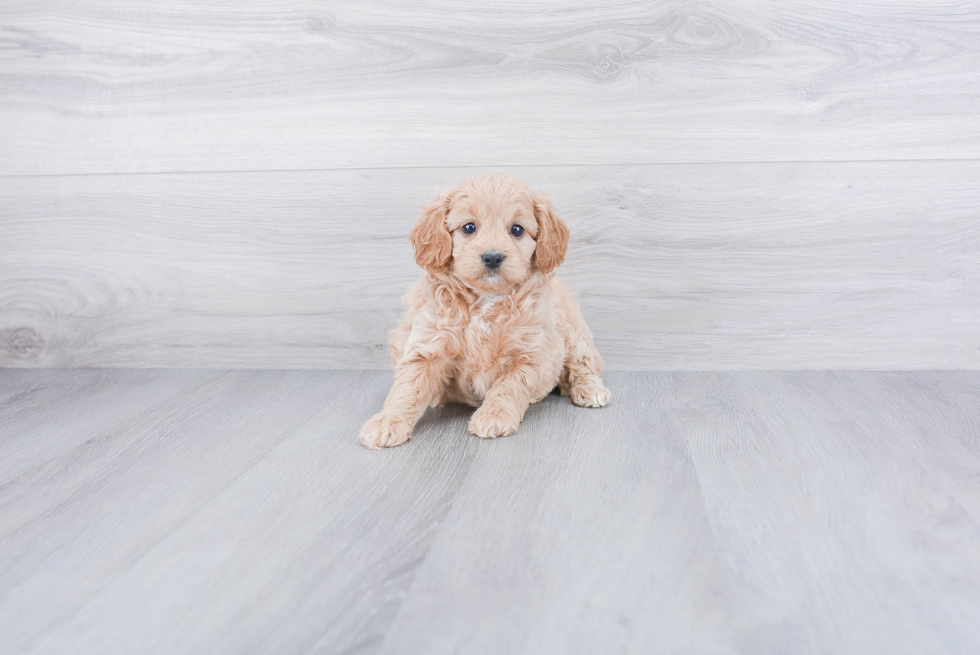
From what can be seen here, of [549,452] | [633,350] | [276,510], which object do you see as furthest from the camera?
[633,350]

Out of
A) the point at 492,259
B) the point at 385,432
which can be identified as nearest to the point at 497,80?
the point at 492,259

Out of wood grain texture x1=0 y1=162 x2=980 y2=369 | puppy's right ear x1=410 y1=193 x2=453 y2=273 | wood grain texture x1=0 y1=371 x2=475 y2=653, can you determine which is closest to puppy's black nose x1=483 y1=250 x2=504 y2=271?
puppy's right ear x1=410 y1=193 x2=453 y2=273

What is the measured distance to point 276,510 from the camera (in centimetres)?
114

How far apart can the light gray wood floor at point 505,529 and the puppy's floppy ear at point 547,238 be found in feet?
1.27

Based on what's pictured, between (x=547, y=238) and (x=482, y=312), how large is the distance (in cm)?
23

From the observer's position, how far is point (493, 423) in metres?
1.46

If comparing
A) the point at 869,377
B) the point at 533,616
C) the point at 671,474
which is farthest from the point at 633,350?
the point at 533,616

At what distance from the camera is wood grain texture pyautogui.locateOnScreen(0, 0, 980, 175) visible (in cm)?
187

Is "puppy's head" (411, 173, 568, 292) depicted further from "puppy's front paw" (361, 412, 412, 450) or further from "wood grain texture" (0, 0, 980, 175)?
"wood grain texture" (0, 0, 980, 175)

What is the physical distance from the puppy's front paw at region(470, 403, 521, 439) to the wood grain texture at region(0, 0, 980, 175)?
82 cm

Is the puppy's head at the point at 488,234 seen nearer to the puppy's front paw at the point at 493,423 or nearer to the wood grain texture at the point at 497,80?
the puppy's front paw at the point at 493,423

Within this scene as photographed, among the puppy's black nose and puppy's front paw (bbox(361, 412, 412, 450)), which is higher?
the puppy's black nose

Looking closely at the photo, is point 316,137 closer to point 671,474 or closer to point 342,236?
point 342,236

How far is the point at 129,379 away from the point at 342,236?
0.82 meters
